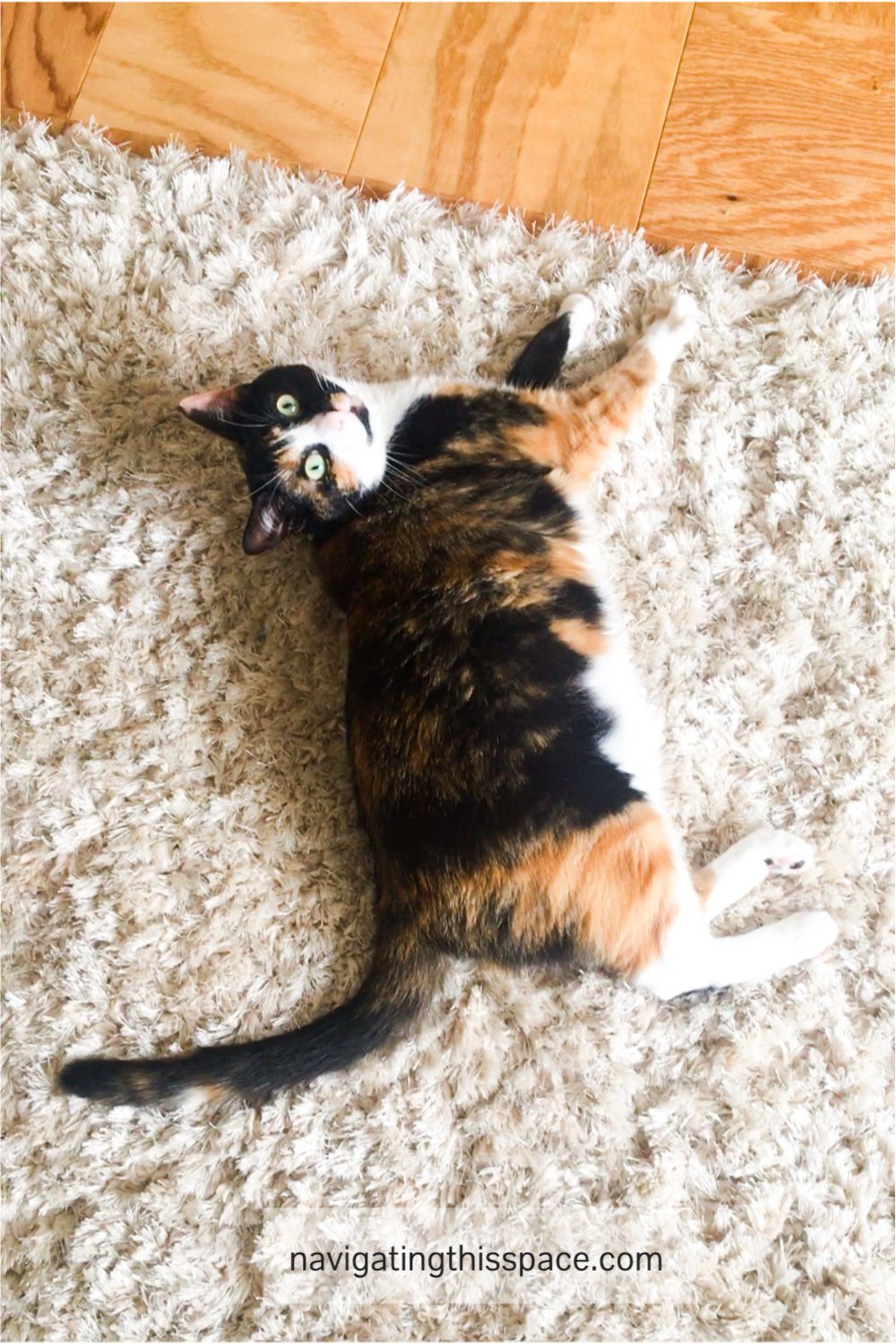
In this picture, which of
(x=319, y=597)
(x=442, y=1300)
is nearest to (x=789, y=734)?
(x=319, y=597)

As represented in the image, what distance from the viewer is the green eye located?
1.17 metres

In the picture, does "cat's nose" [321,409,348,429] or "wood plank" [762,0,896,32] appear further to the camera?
"wood plank" [762,0,896,32]

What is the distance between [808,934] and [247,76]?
4.94 feet

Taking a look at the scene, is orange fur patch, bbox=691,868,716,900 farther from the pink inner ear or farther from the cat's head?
the pink inner ear

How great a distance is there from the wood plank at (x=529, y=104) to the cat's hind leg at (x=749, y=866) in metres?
0.91

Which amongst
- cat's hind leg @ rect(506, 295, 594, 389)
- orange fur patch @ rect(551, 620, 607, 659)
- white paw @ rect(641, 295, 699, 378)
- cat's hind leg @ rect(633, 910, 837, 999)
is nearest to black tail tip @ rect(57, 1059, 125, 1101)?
cat's hind leg @ rect(633, 910, 837, 999)

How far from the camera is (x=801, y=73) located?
4.81ft

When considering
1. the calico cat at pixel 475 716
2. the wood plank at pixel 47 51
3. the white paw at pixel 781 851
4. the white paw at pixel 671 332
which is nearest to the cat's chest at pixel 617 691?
the calico cat at pixel 475 716

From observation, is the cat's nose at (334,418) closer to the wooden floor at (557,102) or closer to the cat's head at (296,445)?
the cat's head at (296,445)

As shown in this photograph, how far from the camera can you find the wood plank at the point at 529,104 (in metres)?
1.46

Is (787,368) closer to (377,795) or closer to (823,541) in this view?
(823,541)

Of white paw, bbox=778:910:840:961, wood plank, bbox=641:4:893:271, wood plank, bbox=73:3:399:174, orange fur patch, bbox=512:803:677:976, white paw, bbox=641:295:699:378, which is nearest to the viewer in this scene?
orange fur patch, bbox=512:803:677:976

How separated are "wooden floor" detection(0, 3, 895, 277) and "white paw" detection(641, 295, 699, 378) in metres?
0.15

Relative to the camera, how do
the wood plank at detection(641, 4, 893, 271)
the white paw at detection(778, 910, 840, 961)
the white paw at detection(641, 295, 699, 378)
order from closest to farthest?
the white paw at detection(778, 910, 840, 961) < the white paw at detection(641, 295, 699, 378) < the wood plank at detection(641, 4, 893, 271)
